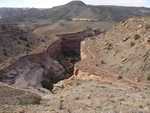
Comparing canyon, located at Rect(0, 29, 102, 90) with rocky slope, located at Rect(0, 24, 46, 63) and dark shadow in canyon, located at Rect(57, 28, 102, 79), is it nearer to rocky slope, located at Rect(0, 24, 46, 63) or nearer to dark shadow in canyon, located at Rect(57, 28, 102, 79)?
dark shadow in canyon, located at Rect(57, 28, 102, 79)

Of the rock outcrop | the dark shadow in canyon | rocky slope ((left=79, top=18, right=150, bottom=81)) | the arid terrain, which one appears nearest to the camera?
the arid terrain

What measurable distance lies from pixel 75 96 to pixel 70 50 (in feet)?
119

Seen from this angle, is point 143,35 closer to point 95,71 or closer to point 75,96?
point 95,71

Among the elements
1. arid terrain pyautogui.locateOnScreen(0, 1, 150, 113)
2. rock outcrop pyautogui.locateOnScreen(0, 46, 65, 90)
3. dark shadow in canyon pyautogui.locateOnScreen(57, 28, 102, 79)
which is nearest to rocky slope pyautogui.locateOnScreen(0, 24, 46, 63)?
arid terrain pyautogui.locateOnScreen(0, 1, 150, 113)

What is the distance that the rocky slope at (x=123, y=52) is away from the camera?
17.5m

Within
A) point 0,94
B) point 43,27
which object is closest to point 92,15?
point 43,27

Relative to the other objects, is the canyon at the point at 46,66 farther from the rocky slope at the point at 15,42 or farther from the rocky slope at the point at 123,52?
the rocky slope at the point at 123,52

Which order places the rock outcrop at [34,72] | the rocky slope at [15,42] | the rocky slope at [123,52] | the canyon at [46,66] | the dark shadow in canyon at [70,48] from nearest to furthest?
the rocky slope at [123,52], the rock outcrop at [34,72], the canyon at [46,66], the rocky slope at [15,42], the dark shadow in canyon at [70,48]

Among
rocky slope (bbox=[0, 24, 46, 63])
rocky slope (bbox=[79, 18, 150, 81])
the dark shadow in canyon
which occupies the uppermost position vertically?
rocky slope (bbox=[79, 18, 150, 81])

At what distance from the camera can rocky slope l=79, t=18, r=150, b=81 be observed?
57.3 ft

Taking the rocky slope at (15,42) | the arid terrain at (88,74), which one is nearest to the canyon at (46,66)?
the arid terrain at (88,74)

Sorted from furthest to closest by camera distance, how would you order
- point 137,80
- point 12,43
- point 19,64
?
point 12,43
point 19,64
point 137,80

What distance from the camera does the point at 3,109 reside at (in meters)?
10.7

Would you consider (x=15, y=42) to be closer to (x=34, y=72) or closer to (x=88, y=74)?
(x=34, y=72)
